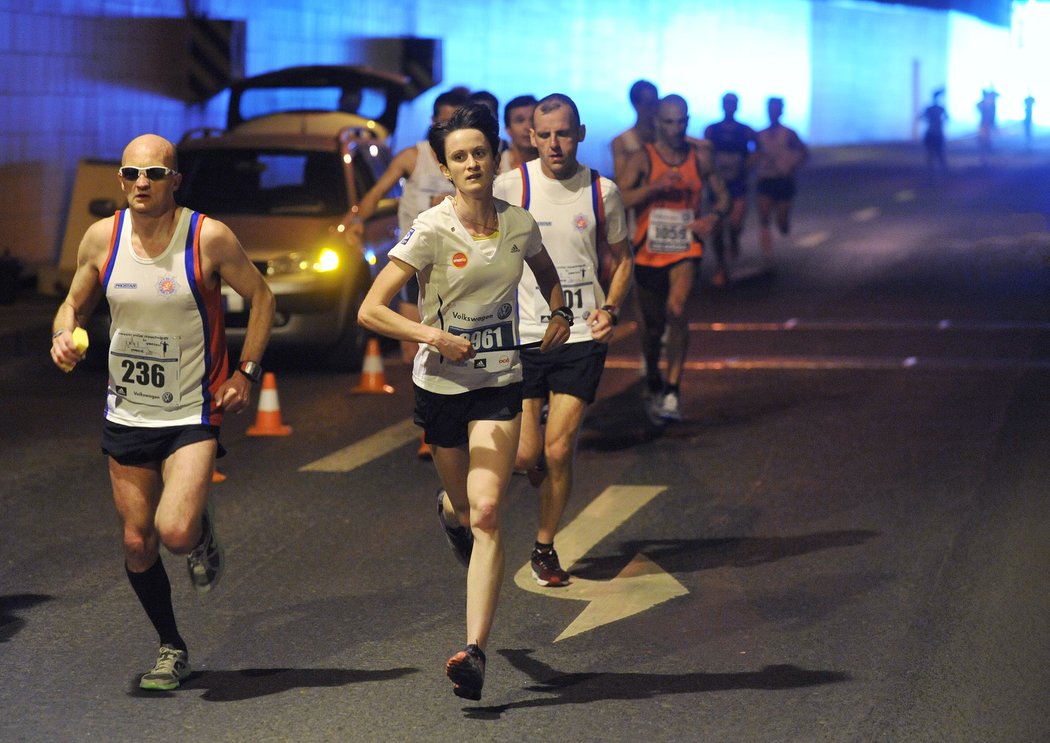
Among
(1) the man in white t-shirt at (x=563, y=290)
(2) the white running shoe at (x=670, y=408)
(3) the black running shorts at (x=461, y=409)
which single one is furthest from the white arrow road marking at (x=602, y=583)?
(2) the white running shoe at (x=670, y=408)

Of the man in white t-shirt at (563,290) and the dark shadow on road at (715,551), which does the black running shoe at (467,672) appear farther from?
the dark shadow on road at (715,551)

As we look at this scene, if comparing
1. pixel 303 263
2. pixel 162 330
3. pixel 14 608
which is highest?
pixel 162 330

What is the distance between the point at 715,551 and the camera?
780cm

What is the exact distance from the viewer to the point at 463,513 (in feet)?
20.5

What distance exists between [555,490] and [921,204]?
92.7 feet

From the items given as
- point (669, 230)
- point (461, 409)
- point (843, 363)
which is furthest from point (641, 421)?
point (461, 409)

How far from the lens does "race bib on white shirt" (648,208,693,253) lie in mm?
11148

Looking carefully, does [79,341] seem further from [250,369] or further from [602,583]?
[602,583]

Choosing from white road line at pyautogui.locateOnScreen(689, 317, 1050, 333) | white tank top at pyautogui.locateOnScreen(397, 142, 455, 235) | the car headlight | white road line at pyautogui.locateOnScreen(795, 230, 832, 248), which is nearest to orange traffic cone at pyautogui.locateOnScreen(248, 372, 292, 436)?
white tank top at pyautogui.locateOnScreen(397, 142, 455, 235)

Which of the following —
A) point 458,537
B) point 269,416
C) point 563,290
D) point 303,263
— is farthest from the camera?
point 303,263

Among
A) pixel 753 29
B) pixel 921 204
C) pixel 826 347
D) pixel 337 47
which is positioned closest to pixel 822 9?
pixel 753 29

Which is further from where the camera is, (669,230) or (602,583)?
(669,230)

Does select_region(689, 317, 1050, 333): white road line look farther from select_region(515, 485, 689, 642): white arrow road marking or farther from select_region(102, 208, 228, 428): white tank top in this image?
select_region(102, 208, 228, 428): white tank top

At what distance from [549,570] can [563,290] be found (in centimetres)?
123
